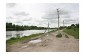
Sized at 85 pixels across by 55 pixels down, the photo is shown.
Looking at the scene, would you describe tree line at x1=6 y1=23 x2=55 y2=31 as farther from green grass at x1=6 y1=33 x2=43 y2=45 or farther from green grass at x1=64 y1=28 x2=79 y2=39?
green grass at x1=64 y1=28 x2=79 y2=39

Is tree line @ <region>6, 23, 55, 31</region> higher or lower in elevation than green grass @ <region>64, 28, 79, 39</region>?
higher

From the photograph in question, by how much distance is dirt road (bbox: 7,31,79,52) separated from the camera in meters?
2.01

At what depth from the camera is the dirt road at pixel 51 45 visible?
6.61 ft

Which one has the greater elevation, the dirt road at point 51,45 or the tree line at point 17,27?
the tree line at point 17,27

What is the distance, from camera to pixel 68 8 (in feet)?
6.73

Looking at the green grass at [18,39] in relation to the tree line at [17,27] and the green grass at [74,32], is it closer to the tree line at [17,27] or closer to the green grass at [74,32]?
the tree line at [17,27]

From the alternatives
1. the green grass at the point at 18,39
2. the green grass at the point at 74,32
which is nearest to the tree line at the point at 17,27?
the green grass at the point at 18,39

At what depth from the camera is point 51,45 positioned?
203cm

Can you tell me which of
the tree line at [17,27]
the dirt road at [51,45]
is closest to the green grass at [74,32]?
the dirt road at [51,45]

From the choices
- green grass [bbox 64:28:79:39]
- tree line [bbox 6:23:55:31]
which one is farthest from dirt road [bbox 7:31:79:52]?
tree line [bbox 6:23:55:31]

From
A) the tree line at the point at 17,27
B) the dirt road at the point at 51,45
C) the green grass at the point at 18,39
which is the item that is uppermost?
the tree line at the point at 17,27

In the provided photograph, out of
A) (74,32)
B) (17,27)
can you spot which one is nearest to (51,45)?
(74,32)
